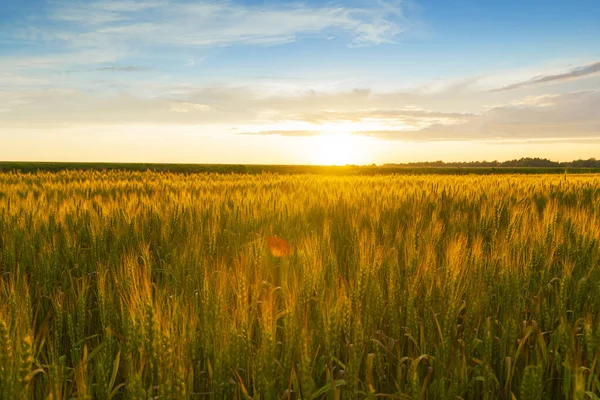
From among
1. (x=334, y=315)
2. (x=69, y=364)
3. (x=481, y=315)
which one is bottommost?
(x=69, y=364)

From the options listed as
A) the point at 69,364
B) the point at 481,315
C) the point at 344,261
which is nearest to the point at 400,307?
the point at 481,315

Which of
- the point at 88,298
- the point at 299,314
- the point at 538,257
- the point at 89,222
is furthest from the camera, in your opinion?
the point at 89,222

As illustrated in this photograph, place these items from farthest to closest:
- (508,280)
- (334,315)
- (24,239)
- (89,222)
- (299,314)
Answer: (89,222) → (24,239) → (508,280) → (299,314) → (334,315)

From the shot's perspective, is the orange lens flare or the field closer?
the field

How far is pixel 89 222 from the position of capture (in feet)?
14.3

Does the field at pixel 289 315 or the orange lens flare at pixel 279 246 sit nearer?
the field at pixel 289 315

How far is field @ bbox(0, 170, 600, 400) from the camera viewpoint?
163cm

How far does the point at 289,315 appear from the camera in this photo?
6.11ft

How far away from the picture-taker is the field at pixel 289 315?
1627mm

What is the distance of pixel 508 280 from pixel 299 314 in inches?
53.0

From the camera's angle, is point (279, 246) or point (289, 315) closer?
point (289, 315)

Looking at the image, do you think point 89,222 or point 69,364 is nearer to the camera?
point 69,364

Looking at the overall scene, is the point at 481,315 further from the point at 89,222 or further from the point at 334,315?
the point at 89,222

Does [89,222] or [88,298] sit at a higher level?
[89,222]
